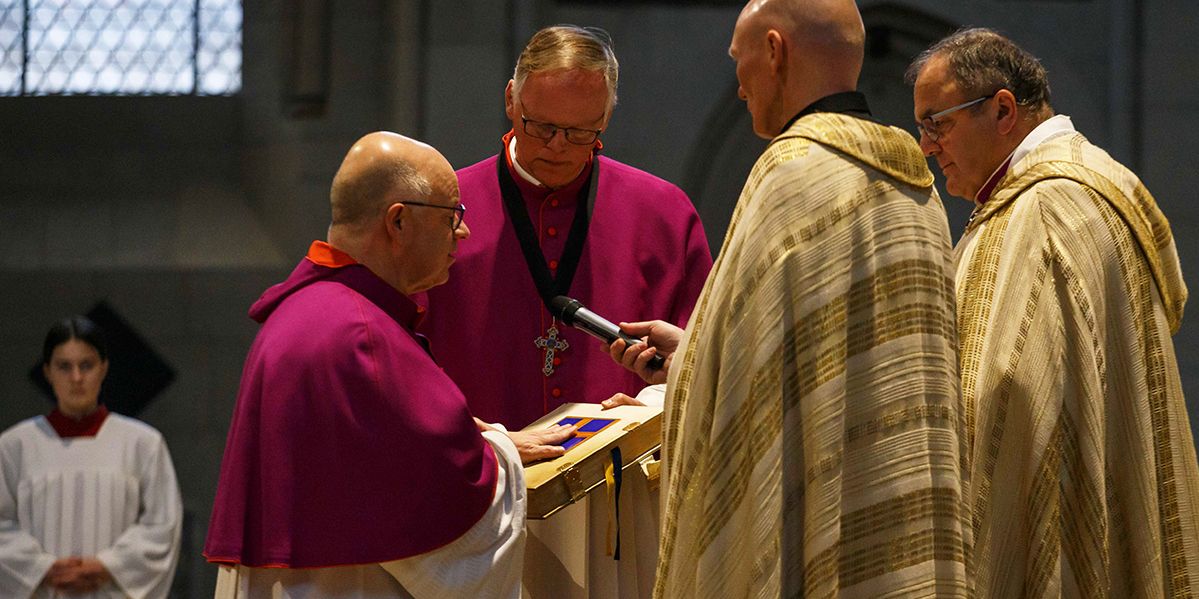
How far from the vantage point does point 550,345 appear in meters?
4.17

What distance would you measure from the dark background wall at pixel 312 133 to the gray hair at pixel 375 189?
5158 millimetres

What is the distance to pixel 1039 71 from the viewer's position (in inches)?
154

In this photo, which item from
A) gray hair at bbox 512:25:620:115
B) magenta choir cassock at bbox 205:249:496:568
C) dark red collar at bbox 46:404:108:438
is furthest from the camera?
dark red collar at bbox 46:404:108:438

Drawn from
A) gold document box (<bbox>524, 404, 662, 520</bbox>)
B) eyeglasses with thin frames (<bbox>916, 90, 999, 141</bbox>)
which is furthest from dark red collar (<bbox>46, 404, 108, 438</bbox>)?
eyeglasses with thin frames (<bbox>916, 90, 999, 141</bbox>)

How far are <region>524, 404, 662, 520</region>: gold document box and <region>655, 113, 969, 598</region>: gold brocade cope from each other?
59 centimetres

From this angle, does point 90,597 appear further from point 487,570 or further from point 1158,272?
point 1158,272

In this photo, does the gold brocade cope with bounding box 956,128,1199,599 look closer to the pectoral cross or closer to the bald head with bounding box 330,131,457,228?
the pectoral cross

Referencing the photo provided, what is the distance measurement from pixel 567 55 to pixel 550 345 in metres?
0.79

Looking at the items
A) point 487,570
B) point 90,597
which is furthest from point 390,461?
point 90,597

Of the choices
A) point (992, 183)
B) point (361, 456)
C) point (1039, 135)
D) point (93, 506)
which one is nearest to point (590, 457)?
point (361, 456)

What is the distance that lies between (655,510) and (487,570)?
2.49 ft

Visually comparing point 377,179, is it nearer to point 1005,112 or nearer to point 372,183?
point 372,183

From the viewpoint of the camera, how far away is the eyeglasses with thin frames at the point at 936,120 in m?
3.86

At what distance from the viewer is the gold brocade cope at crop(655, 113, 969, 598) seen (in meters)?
2.82
